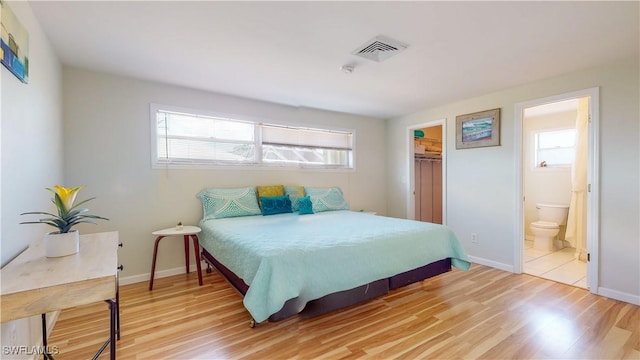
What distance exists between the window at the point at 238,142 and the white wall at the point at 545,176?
10.1ft

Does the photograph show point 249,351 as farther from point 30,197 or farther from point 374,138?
point 374,138

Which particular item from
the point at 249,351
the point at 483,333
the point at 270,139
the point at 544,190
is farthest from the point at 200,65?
the point at 544,190

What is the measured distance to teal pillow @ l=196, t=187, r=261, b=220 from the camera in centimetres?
322

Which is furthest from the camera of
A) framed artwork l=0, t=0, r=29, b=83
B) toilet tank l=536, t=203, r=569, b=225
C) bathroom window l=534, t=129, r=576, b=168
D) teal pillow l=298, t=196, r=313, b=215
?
bathroom window l=534, t=129, r=576, b=168

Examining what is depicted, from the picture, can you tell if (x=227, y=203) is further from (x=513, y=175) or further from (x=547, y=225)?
(x=547, y=225)

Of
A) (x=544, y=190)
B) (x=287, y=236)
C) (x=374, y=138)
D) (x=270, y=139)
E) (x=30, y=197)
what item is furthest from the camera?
(x=374, y=138)

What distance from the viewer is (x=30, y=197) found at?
5.69ft

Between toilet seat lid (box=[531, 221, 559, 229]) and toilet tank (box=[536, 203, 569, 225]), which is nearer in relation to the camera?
toilet seat lid (box=[531, 221, 559, 229])

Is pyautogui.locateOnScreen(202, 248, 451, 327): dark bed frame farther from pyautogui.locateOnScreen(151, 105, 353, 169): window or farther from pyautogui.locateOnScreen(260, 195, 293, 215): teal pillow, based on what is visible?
pyautogui.locateOnScreen(151, 105, 353, 169): window

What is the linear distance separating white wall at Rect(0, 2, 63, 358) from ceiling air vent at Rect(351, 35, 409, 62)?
221cm

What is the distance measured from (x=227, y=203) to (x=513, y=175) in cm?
352

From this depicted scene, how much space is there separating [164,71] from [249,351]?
272cm

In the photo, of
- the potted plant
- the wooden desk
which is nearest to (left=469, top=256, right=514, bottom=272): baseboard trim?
the wooden desk

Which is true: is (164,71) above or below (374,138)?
above
